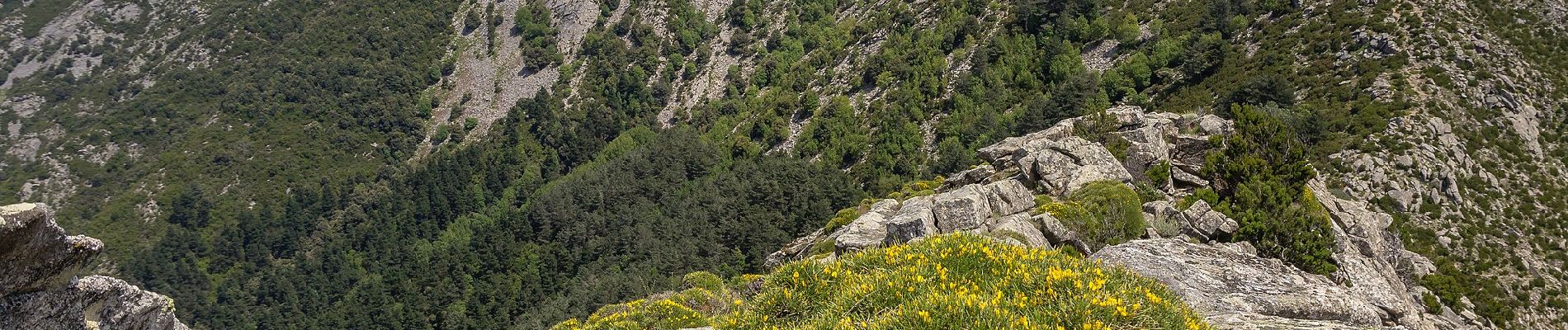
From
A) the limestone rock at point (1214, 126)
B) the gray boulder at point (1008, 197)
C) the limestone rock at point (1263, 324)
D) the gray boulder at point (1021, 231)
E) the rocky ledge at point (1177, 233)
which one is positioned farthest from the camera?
the limestone rock at point (1214, 126)

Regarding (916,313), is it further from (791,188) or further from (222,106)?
(222,106)

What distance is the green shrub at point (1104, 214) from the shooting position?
23.5 metres

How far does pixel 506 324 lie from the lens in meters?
79.5

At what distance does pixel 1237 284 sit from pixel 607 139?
11546cm

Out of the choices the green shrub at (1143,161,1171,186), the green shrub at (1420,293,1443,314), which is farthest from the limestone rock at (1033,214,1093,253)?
the green shrub at (1420,293,1443,314)

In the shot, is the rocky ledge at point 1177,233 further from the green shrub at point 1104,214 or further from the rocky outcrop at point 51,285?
the rocky outcrop at point 51,285

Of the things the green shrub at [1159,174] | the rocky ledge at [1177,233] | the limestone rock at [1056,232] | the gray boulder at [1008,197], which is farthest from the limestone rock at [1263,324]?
the green shrub at [1159,174]

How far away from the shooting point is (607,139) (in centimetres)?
12488

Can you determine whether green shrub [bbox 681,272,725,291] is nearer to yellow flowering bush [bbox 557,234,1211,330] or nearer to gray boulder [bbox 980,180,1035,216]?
gray boulder [bbox 980,180,1035,216]

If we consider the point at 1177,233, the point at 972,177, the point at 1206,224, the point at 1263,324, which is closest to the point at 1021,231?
the point at 1177,233

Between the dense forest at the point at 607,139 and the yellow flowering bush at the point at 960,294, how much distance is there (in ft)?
48.6

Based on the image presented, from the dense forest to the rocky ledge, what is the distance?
2.06 meters

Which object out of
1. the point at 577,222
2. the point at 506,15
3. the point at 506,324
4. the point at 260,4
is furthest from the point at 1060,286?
the point at 260,4

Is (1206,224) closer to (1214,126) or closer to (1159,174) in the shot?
(1159,174)
